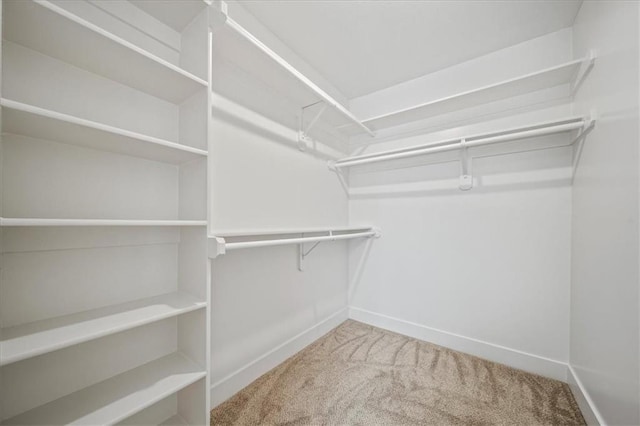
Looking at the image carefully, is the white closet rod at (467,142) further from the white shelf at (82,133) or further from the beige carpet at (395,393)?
the beige carpet at (395,393)

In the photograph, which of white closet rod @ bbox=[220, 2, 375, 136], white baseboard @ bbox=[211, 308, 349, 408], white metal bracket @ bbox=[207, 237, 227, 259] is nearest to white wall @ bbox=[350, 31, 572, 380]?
white baseboard @ bbox=[211, 308, 349, 408]

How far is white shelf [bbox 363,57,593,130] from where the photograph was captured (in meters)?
1.45

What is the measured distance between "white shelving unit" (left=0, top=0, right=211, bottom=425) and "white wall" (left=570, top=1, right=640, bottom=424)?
168cm

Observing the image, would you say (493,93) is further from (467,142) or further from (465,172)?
(465,172)

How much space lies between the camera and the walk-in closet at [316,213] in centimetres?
89

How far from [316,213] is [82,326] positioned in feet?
5.00

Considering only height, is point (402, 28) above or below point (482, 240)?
above

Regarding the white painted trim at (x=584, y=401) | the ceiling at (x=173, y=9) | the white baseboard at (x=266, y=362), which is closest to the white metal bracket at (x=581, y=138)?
the white painted trim at (x=584, y=401)

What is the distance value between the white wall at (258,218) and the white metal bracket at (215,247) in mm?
312

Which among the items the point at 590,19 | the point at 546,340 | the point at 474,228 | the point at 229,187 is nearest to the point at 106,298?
the point at 229,187

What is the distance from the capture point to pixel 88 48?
0.87 meters

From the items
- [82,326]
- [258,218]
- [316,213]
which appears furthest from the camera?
[316,213]

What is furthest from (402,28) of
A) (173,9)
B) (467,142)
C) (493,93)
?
(173,9)

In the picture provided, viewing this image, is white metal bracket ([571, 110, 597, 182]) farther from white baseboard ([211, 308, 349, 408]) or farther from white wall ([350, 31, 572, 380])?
white baseboard ([211, 308, 349, 408])
